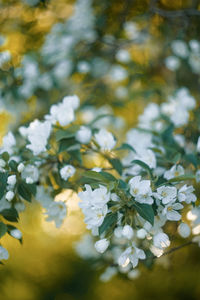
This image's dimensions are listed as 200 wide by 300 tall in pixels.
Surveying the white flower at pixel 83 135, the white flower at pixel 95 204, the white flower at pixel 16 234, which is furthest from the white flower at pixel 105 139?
the white flower at pixel 16 234

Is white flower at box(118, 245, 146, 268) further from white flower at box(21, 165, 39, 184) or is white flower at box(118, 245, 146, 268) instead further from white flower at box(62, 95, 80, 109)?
white flower at box(62, 95, 80, 109)

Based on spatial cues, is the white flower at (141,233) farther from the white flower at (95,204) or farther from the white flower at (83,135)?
the white flower at (83,135)

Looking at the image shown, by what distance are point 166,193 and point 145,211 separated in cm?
9

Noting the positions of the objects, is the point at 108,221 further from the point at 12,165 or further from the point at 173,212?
the point at 12,165

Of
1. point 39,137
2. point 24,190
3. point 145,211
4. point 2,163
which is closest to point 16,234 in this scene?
point 24,190

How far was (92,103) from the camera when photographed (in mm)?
2363

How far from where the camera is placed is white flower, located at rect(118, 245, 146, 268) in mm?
1047

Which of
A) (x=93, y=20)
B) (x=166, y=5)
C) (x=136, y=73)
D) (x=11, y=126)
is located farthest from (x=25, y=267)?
(x=166, y=5)

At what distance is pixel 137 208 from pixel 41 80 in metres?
1.65

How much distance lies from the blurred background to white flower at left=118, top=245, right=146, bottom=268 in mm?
1249

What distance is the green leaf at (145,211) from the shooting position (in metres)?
0.97

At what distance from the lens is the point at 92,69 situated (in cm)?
251

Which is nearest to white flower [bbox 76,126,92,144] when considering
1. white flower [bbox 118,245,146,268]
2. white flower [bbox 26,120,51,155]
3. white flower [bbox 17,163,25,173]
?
white flower [bbox 26,120,51,155]

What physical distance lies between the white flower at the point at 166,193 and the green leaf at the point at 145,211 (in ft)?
0.16
